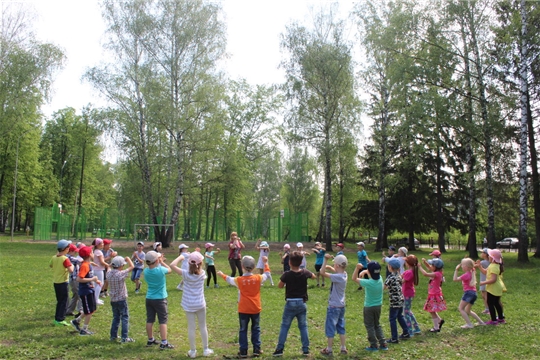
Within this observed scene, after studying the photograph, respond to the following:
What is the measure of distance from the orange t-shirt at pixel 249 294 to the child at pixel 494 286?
196 inches

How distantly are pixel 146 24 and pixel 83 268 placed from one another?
2294 cm

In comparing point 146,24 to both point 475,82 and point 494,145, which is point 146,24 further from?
point 494,145

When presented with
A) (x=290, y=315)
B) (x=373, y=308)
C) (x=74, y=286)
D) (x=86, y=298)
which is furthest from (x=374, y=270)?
(x=74, y=286)

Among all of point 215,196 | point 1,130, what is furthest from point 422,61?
point 215,196

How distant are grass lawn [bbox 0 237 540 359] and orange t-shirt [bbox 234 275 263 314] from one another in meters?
0.82

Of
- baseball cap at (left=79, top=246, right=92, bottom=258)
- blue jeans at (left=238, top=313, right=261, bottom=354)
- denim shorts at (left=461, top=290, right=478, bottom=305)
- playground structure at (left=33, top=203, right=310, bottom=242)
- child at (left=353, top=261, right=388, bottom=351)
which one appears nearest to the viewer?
blue jeans at (left=238, top=313, right=261, bottom=354)

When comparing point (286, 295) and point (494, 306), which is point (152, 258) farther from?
point (494, 306)

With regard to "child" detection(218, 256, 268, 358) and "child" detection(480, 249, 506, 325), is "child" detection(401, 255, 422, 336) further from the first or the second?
"child" detection(218, 256, 268, 358)

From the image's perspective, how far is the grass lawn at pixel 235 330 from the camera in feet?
22.8

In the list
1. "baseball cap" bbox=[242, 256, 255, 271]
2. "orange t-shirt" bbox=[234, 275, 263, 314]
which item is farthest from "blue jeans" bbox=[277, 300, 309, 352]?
"baseball cap" bbox=[242, 256, 255, 271]

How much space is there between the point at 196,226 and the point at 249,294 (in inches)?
1215

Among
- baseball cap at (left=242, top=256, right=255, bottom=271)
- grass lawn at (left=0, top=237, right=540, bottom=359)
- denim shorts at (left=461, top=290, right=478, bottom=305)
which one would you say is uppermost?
baseball cap at (left=242, top=256, right=255, bottom=271)

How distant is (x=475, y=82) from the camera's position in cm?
2250

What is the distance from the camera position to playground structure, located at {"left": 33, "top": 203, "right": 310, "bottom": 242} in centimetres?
3475
